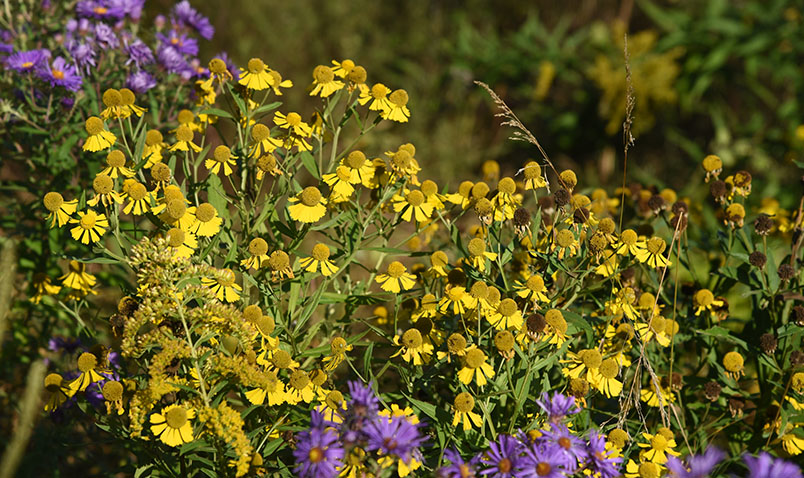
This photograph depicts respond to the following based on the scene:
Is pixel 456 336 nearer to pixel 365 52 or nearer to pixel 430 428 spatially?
pixel 430 428

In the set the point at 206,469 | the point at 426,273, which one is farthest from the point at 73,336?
the point at 426,273

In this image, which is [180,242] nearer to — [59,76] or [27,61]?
[59,76]

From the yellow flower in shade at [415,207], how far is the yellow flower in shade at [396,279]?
0.36 ft

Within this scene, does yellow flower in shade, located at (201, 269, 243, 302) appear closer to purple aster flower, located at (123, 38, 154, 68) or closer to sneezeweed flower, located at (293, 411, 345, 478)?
sneezeweed flower, located at (293, 411, 345, 478)

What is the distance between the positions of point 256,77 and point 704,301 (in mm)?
1150

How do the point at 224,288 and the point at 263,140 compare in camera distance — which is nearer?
the point at 224,288

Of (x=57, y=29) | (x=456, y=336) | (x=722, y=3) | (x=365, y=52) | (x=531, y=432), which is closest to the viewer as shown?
(x=531, y=432)

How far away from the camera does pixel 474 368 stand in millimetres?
1318

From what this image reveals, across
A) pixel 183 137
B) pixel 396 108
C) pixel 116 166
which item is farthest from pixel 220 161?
pixel 396 108

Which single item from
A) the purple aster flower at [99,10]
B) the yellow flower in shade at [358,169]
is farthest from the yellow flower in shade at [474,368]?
the purple aster flower at [99,10]

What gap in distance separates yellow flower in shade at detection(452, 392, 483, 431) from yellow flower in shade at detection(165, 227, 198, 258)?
60cm

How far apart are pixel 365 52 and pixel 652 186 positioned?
3.44 m

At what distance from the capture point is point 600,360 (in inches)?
54.2

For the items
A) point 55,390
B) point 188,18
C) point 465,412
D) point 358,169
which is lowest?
point 55,390
